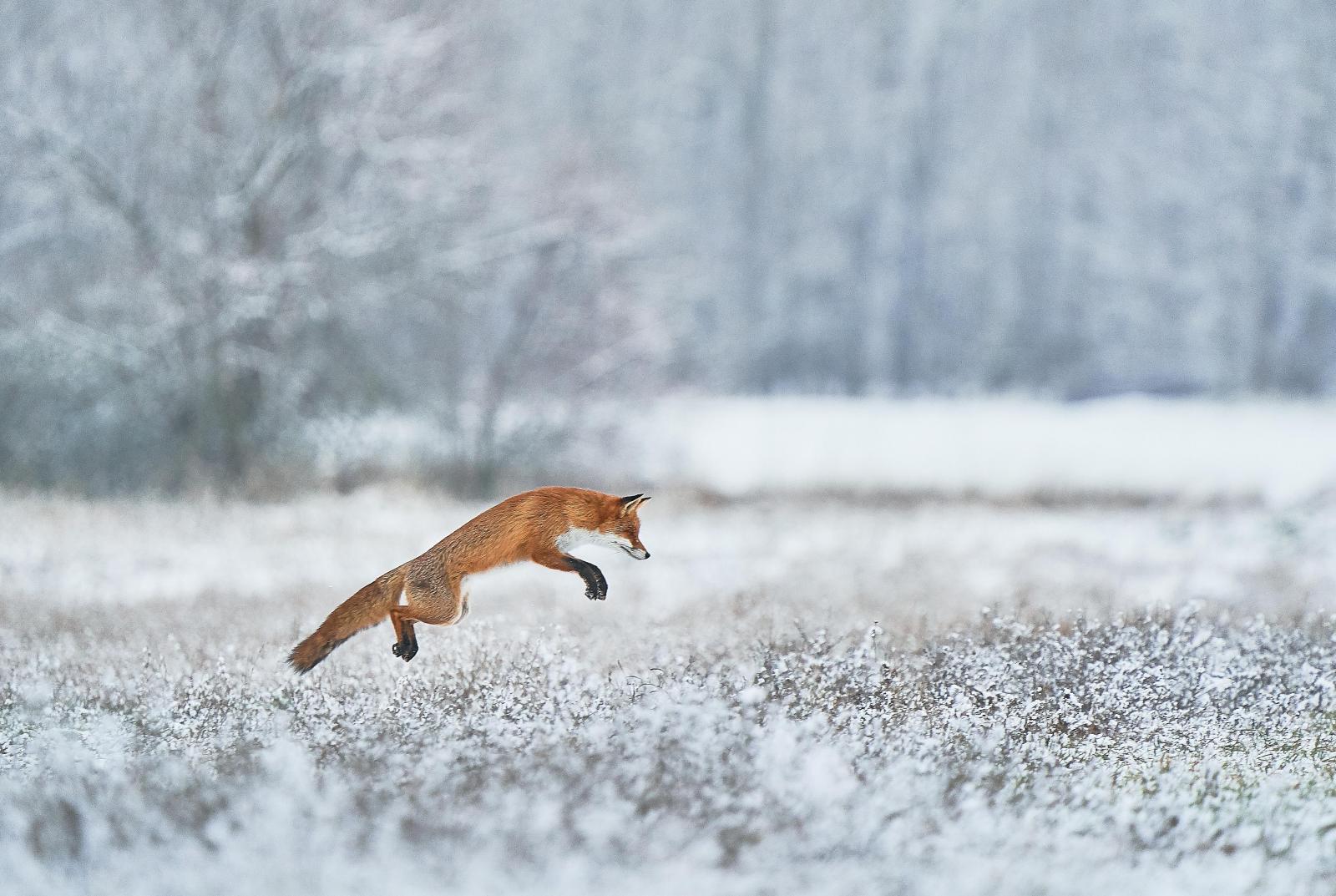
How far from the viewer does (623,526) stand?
15.0ft

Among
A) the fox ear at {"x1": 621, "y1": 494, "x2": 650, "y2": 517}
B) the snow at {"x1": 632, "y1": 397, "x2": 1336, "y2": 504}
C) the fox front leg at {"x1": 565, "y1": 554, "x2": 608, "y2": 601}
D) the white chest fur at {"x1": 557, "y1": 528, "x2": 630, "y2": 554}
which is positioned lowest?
the snow at {"x1": 632, "y1": 397, "x2": 1336, "y2": 504}

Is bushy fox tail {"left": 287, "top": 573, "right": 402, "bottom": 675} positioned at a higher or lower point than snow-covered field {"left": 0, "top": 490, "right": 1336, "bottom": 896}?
higher

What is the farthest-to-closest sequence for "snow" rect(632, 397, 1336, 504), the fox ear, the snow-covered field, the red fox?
"snow" rect(632, 397, 1336, 504)
the fox ear
the red fox
the snow-covered field

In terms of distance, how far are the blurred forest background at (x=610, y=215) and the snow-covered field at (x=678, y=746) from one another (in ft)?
26.2

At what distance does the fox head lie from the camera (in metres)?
4.55

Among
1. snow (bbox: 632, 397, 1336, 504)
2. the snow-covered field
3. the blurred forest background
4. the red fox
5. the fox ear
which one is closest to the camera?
the snow-covered field

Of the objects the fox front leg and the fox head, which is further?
the fox head

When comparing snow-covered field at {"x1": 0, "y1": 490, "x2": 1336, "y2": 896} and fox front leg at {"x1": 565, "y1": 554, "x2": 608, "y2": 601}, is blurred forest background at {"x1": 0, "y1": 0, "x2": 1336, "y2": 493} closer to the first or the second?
snow-covered field at {"x1": 0, "y1": 490, "x2": 1336, "y2": 896}

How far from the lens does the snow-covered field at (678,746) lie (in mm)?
4008

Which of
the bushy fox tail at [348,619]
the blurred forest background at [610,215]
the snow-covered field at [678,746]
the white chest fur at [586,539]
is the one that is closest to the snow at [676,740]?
the snow-covered field at [678,746]

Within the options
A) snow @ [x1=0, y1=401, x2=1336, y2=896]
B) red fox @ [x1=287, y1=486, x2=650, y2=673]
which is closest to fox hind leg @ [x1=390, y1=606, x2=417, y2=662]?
red fox @ [x1=287, y1=486, x2=650, y2=673]

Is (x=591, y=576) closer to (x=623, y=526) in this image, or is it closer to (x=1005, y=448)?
(x=623, y=526)

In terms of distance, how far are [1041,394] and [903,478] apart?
14374mm

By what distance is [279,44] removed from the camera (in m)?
15.7
